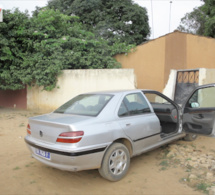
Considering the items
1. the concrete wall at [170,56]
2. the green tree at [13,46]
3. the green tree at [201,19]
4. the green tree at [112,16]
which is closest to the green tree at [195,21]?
the green tree at [201,19]

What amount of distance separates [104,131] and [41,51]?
770 centimetres

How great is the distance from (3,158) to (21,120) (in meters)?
4.17

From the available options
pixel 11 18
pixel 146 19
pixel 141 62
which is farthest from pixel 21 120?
pixel 146 19

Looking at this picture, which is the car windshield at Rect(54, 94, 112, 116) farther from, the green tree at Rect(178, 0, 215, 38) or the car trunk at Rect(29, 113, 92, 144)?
the green tree at Rect(178, 0, 215, 38)

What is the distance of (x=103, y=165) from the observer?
10.0 feet

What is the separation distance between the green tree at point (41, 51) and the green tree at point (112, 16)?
243 inches

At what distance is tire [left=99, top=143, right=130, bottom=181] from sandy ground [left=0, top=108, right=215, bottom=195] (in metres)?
0.14

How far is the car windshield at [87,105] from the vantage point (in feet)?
11.2

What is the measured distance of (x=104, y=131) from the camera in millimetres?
3057

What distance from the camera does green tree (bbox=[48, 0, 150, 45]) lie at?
1667 cm

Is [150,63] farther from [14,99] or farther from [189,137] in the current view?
[14,99]

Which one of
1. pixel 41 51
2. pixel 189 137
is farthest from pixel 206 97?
pixel 41 51

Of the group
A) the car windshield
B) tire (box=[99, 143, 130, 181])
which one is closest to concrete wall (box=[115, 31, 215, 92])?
the car windshield

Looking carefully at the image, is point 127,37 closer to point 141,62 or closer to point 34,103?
point 141,62
